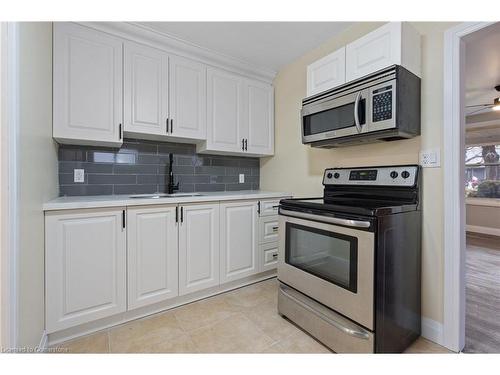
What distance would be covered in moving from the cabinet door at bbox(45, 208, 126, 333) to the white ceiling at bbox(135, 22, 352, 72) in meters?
1.60

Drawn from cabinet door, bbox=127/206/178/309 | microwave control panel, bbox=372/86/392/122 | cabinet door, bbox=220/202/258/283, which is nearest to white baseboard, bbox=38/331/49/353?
cabinet door, bbox=127/206/178/309

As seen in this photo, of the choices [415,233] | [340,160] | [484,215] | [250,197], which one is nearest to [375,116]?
[340,160]

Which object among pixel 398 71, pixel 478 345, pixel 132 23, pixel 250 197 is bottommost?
pixel 478 345

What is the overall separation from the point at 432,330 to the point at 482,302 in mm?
926

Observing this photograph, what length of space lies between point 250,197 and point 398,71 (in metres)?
1.49

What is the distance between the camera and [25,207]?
1090mm

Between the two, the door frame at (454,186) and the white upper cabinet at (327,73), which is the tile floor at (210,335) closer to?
the door frame at (454,186)

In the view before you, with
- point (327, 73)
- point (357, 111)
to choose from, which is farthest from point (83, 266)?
point (327, 73)

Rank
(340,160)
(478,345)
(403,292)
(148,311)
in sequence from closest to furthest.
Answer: (403,292) → (478,345) → (148,311) → (340,160)

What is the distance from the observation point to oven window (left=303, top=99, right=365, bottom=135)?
1.73 metres

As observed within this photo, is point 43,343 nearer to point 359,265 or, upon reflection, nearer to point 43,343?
point 43,343
